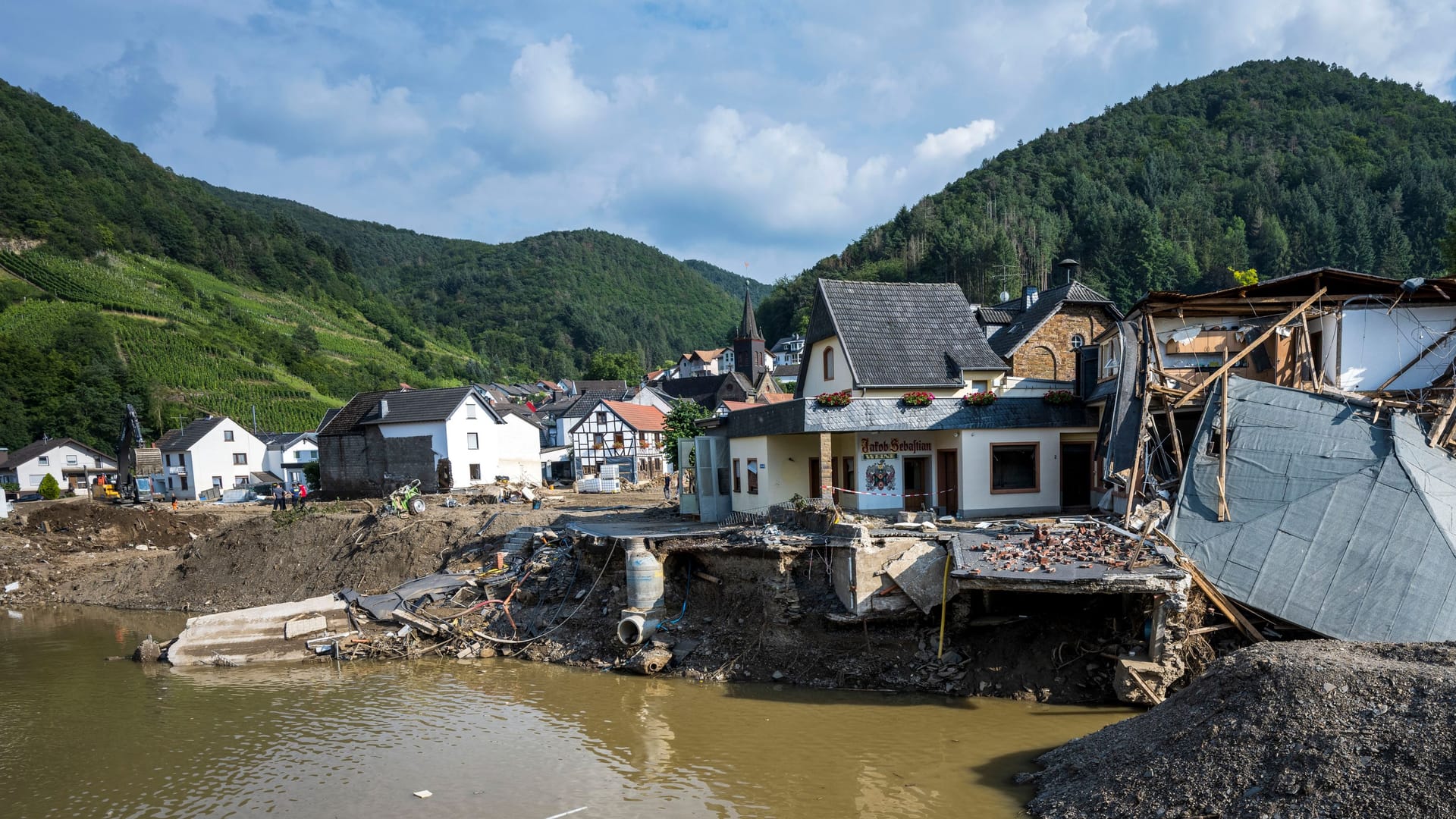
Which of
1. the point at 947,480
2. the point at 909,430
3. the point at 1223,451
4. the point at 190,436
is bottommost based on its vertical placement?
the point at 947,480

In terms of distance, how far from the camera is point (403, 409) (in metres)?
46.8

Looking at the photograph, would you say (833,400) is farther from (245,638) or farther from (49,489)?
(49,489)

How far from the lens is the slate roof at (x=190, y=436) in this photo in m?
57.8

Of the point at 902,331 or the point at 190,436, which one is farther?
the point at 190,436

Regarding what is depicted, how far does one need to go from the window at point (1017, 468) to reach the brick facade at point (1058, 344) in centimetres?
637

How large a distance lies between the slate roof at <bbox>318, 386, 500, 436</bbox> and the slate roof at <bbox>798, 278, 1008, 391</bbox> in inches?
1074

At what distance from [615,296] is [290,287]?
224ft

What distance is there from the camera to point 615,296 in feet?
598

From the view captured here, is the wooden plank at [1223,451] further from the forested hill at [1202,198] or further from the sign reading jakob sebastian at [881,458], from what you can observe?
the forested hill at [1202,198]

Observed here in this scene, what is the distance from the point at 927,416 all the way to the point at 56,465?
7516 centimetres

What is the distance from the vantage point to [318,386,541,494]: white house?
149 ft

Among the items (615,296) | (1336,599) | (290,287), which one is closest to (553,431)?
(1336,599)

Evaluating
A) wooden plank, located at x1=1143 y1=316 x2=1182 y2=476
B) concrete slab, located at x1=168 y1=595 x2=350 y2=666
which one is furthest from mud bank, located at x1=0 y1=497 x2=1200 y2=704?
concrete slab, located at x1=168 y1=595 x2=350 y2=666

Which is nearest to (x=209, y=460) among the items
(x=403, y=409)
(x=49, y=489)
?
(x=49, y=489)
